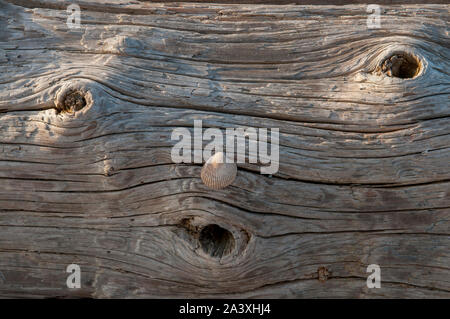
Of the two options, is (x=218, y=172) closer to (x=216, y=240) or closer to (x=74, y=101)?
(x=216, y=240)

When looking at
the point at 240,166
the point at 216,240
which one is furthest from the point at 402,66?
the point at 216,240

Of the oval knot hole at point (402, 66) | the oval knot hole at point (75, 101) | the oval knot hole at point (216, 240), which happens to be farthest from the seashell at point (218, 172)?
the oval knot hole at point (402, 66)

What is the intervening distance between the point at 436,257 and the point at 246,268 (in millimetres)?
1384

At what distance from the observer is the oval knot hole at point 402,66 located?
3086 millimetres

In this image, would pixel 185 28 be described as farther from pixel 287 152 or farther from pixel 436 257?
pixel 436 257

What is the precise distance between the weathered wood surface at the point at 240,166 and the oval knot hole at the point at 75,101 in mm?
65

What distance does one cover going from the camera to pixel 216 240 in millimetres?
3119

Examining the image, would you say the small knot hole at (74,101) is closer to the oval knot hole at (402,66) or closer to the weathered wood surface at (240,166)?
the weathered wood surface at (240,166)

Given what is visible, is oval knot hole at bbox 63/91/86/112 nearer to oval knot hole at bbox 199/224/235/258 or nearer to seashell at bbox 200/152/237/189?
seashell at bbox 200/152/237/189

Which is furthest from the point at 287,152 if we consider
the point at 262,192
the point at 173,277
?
the point at 173,277

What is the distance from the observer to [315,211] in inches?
120

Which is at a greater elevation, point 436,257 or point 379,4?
point 379,4

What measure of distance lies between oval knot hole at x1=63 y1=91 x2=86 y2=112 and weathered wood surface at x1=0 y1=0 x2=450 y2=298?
6 centimetres

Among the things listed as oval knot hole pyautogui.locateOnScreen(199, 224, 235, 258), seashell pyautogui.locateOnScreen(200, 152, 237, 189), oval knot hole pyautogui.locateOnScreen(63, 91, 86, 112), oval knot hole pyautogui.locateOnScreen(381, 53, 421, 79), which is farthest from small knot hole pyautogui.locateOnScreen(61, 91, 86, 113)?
oval knot hole pyautogui.locateOnScreen(381, 53, 421, 79)
